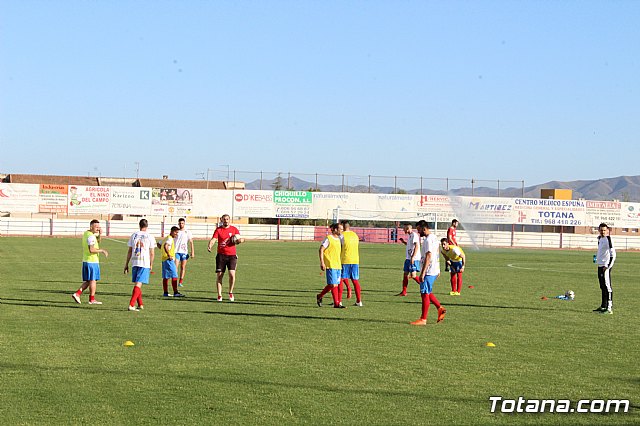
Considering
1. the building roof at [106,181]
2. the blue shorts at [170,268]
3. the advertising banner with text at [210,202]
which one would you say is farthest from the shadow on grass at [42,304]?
the building roof at [106,181]

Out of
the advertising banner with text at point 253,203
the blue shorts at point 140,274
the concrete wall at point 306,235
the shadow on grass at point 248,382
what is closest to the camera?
the shadow on grass at point 248,382

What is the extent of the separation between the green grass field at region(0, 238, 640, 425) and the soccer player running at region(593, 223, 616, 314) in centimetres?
50

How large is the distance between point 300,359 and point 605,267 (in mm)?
9741

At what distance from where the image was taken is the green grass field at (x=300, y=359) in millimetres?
8711

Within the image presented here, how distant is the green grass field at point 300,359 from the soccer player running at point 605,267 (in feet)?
1.63

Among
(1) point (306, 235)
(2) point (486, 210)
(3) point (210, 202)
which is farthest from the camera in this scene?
(2) point (486, 210)

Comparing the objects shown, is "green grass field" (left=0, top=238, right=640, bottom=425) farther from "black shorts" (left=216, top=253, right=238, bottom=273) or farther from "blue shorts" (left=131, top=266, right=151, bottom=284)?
"black shorts" (left=216, top=253, right=238, bottom=273)

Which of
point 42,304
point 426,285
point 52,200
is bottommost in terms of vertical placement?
point 42,304

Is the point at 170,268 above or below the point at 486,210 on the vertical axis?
below

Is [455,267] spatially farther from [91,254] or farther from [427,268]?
[91,254]

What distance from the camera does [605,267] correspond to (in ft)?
62.3

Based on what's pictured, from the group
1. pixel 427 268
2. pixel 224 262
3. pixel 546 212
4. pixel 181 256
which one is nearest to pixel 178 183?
pixel 546 212

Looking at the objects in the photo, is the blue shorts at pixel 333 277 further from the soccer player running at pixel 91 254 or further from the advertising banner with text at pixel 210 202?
the advertising banner with text at pixel 210 202

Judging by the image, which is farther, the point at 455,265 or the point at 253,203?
the point at 253,203
